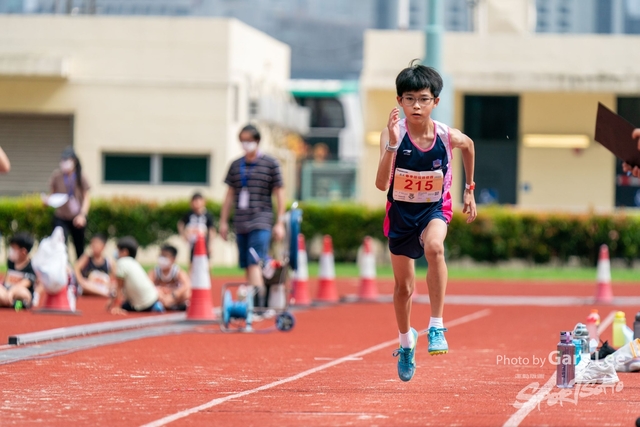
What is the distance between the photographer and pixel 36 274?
16219 mm

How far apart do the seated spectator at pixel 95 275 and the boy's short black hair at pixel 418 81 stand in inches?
464

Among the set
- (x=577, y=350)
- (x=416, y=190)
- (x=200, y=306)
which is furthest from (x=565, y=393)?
(x=200, y=306)

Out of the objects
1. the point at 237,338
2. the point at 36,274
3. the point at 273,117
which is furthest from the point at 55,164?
the point at 237,338

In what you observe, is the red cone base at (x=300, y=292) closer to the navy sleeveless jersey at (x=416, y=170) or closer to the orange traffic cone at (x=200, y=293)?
the orange traffic cone at (x=200, y=293)

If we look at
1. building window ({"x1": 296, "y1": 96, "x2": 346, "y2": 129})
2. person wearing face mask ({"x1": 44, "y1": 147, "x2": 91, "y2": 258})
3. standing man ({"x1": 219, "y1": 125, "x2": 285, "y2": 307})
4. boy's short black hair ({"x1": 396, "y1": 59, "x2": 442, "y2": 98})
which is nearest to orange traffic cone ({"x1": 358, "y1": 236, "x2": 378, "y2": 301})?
person wearing face mask ({"x1": 44, "y1": 147, "x2": 91, "y2": 258})

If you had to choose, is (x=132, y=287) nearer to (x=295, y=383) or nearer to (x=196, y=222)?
(x=196, y=222)

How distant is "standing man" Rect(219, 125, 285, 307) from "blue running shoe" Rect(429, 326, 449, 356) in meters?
6.18

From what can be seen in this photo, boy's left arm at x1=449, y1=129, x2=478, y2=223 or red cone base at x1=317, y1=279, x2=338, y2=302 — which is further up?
boy's left arm at x1=449, y1=129, x2=478, y2=223

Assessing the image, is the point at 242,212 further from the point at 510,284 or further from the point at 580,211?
the point at 580,211

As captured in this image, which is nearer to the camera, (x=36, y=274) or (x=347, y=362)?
(x=347, y=362)

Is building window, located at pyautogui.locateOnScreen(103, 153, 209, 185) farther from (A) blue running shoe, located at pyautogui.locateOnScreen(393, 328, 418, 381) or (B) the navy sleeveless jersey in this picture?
(A) blue running shoe, located at pyautogui.locateOnScreen(393, 328, 418, 381)

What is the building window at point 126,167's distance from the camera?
114 ft

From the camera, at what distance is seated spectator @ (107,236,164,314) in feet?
53.2

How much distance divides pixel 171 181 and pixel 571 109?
454 inches
